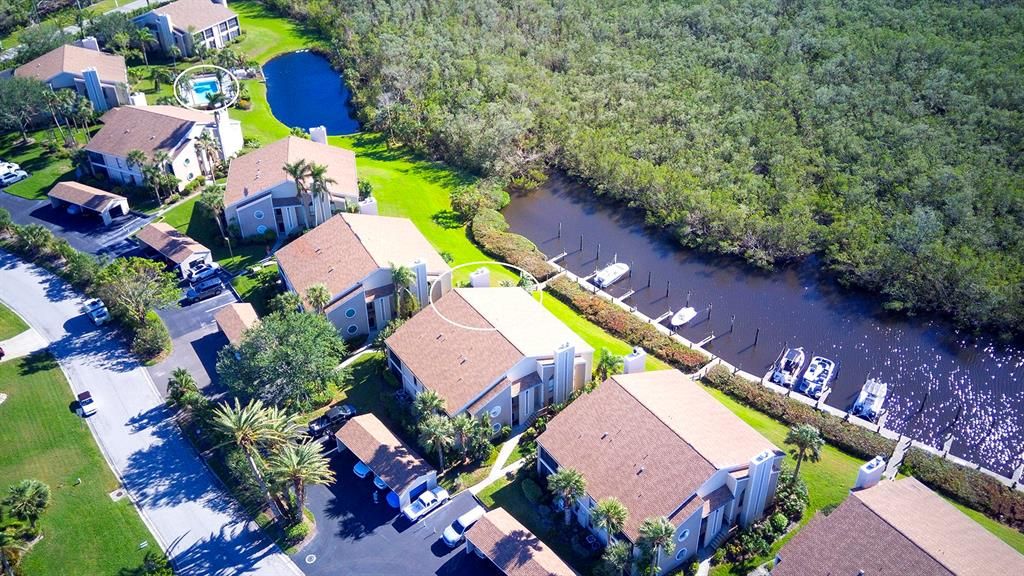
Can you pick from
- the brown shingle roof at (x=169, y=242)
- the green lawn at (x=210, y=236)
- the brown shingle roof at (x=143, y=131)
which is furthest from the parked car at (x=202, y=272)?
the brown shingle roof at (x=143, y=131)

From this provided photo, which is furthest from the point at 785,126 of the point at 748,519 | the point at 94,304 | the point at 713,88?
the point at 94,304

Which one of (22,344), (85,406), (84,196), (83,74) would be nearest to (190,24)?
(83,74)

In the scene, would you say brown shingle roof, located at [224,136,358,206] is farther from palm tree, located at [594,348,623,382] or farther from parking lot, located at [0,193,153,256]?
palm tree, located at [594,348,623,382]

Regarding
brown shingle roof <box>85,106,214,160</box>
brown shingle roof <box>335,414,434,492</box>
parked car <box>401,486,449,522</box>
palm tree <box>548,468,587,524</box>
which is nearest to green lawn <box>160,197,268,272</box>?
brown shingle roof <box>85,106,214,160</box>

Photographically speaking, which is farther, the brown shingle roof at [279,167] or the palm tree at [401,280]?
the brown shingle roof at [279,167]

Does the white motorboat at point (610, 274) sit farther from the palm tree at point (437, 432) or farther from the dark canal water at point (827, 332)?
the palm tree at point (437, 432)

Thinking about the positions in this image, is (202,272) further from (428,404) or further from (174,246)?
(428,404)

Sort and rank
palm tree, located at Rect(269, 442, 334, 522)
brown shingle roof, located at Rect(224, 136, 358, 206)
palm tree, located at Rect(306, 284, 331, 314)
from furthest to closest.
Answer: brown shingle roof, located at Rect(224, 136, 358, 206)
palm tree, located at Rect(306, 284, 331, 314)
palm tree, located at Rect(269, 442, 334, 522)

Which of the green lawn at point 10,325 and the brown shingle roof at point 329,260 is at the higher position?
the brown shingle roof at point 329,260
